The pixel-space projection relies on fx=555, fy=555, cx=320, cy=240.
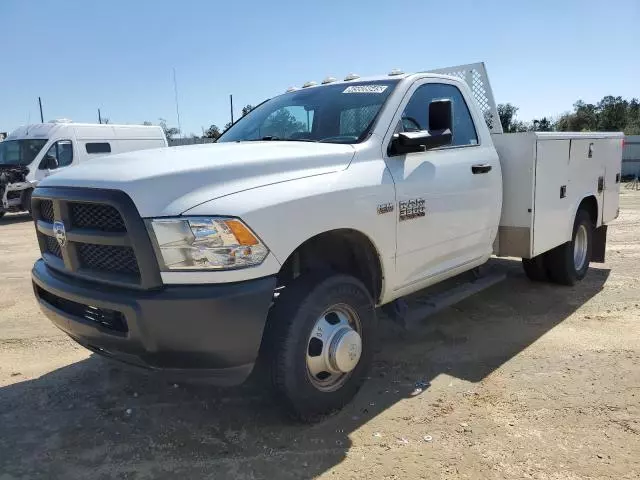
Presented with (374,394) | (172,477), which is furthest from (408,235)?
(172,477)

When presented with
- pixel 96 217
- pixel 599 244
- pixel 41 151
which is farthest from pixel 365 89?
pixel 41 151

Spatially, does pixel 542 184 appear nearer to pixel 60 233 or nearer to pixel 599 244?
pixel 599 244

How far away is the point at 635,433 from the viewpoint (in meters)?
3.18

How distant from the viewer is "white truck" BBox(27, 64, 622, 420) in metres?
2.69

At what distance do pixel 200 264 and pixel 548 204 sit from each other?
3.85 m

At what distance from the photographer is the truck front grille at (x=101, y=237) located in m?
2.67

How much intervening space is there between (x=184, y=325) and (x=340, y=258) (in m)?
1.27

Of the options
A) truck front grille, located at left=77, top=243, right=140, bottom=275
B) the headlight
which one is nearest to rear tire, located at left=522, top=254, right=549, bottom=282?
the headlight

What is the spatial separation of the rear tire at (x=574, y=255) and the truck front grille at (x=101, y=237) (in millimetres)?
4883

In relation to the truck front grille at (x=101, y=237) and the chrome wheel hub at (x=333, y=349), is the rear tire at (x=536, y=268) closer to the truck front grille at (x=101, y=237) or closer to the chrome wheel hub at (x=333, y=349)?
the chrome wheel hub at (x=333, y=349)

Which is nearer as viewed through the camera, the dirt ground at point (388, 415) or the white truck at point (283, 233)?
the white truck at point (283, 233)

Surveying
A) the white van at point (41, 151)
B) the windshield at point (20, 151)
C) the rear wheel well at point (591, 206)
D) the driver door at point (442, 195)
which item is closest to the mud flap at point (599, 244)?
the rear wheel well at point (591, 206)

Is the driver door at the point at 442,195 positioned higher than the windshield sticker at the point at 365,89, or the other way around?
the windshield sticker at the point at 365,89

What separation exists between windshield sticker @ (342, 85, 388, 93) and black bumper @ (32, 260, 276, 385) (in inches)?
74.7
